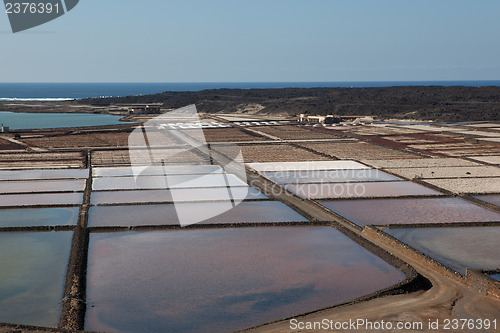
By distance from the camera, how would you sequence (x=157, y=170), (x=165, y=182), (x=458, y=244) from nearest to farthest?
(x=458, y=244), (x=165, y=182), (x=157, y=170)

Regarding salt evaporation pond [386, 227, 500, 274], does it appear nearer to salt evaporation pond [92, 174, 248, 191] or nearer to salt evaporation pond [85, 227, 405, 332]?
salt evaporation pond [85, 227, 405, 332]

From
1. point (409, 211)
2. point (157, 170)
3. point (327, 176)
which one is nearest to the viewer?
point (409, 211)

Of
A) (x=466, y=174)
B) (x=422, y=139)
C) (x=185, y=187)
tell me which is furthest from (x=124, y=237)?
(x=422, y=139)

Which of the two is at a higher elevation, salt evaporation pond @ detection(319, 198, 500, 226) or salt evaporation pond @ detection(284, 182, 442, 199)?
salt evaporation pond @ detection(284, 182, 442, 199)

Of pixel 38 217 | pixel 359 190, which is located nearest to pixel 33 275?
pixel 38 217

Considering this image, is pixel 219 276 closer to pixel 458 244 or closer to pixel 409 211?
pixel 458 244

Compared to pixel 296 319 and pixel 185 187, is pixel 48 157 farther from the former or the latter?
pixel 296 319

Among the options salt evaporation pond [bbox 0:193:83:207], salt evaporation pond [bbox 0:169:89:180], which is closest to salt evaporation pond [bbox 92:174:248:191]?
salt evaporation pond [bbox 0:193:83:207]
